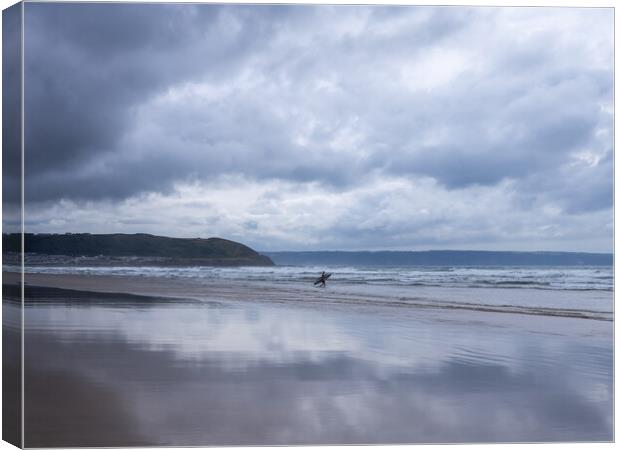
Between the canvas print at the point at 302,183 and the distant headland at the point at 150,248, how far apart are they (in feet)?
0.16

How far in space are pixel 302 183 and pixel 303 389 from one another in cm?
174

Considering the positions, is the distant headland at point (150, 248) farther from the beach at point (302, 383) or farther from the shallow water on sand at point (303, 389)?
the shallow water on sand at point (303, 389)

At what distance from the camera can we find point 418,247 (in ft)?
20.5

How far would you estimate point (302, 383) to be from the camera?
506cm

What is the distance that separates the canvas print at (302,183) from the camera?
15.7 feet

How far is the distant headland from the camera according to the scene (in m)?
6.17

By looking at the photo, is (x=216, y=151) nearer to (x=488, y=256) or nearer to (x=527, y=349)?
(x=488, y=256)

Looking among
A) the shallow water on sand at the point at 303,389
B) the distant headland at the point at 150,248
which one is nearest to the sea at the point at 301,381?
the shallow water on sand at the point at 303,389

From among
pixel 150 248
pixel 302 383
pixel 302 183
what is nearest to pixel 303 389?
pixel 302 383

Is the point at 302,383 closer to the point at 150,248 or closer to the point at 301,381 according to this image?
the point at 301,381

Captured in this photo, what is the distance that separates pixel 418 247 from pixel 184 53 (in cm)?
260

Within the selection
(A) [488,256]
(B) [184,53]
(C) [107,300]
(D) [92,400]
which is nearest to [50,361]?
(D) [92,400]

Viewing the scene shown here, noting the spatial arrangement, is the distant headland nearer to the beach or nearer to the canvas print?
the canvas print

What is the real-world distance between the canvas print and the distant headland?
50 millimetres
